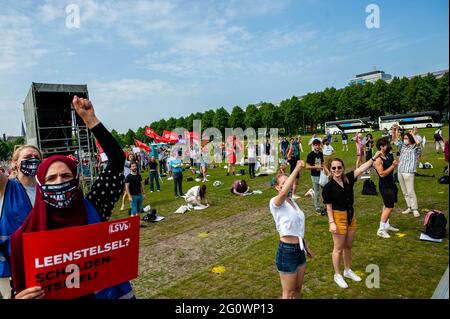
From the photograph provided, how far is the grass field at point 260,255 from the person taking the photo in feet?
15.6

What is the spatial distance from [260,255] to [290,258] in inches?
103

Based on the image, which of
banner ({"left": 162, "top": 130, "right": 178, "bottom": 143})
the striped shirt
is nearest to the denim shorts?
the striped shirt

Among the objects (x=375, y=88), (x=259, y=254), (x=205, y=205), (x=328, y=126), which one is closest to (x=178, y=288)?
(x=259, y=254)

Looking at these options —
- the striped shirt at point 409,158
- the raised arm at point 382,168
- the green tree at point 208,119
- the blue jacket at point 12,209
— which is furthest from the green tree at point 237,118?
the blue jacket at point 12,209

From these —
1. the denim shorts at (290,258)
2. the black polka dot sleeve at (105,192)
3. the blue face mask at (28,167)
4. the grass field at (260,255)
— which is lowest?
the grass field at (260,255)

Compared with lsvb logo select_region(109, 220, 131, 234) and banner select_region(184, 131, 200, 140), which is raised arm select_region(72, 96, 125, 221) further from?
banner select_region(184, 131, 200, 140)

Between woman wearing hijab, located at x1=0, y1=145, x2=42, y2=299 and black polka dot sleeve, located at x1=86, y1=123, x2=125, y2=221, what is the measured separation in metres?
0.96

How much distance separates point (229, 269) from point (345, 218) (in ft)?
7.42

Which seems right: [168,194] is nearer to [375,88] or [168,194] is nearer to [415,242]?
[415,242]

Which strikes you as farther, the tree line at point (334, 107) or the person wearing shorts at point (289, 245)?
the tree line at point (334, 107)

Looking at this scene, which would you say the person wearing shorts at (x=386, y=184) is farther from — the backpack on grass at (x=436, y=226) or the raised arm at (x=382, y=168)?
the backpack on grass at (x=436, y=226)

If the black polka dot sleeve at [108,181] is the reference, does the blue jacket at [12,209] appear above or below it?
below

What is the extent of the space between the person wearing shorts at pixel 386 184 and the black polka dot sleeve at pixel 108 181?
19.9 ft

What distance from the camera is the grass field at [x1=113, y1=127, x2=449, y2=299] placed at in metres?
4.76
